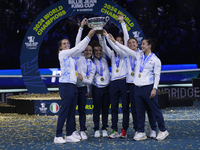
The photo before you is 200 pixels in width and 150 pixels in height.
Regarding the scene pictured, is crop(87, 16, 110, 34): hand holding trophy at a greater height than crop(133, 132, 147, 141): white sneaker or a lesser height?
greater

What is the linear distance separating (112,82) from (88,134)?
87 centimetres

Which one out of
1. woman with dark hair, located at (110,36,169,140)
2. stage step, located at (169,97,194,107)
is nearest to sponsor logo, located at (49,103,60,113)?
woman with dark hair, located at (110,36,169,140)

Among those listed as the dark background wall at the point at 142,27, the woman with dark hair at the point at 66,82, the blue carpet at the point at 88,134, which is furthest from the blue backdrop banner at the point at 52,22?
the dark background wall at the point at 142,27

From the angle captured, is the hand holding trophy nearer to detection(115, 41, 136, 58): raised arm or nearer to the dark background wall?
detection(115, 41, 136, 58): raised arm

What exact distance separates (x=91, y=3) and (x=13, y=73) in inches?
182

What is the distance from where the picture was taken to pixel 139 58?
384cm

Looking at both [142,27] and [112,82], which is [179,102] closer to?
[112,82]

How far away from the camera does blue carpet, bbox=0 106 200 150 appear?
3.48 meters

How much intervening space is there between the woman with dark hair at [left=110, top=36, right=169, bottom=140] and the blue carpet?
22 cm

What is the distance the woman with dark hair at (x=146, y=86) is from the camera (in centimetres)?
372

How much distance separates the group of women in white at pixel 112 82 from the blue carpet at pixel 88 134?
174 mm

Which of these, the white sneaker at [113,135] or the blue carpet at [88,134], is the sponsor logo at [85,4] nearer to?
the blue carpet at [88,134]

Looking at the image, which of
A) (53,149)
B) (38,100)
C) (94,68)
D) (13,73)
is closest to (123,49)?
(94,68)

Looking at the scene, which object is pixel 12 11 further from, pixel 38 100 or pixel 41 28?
pixel 38 100
